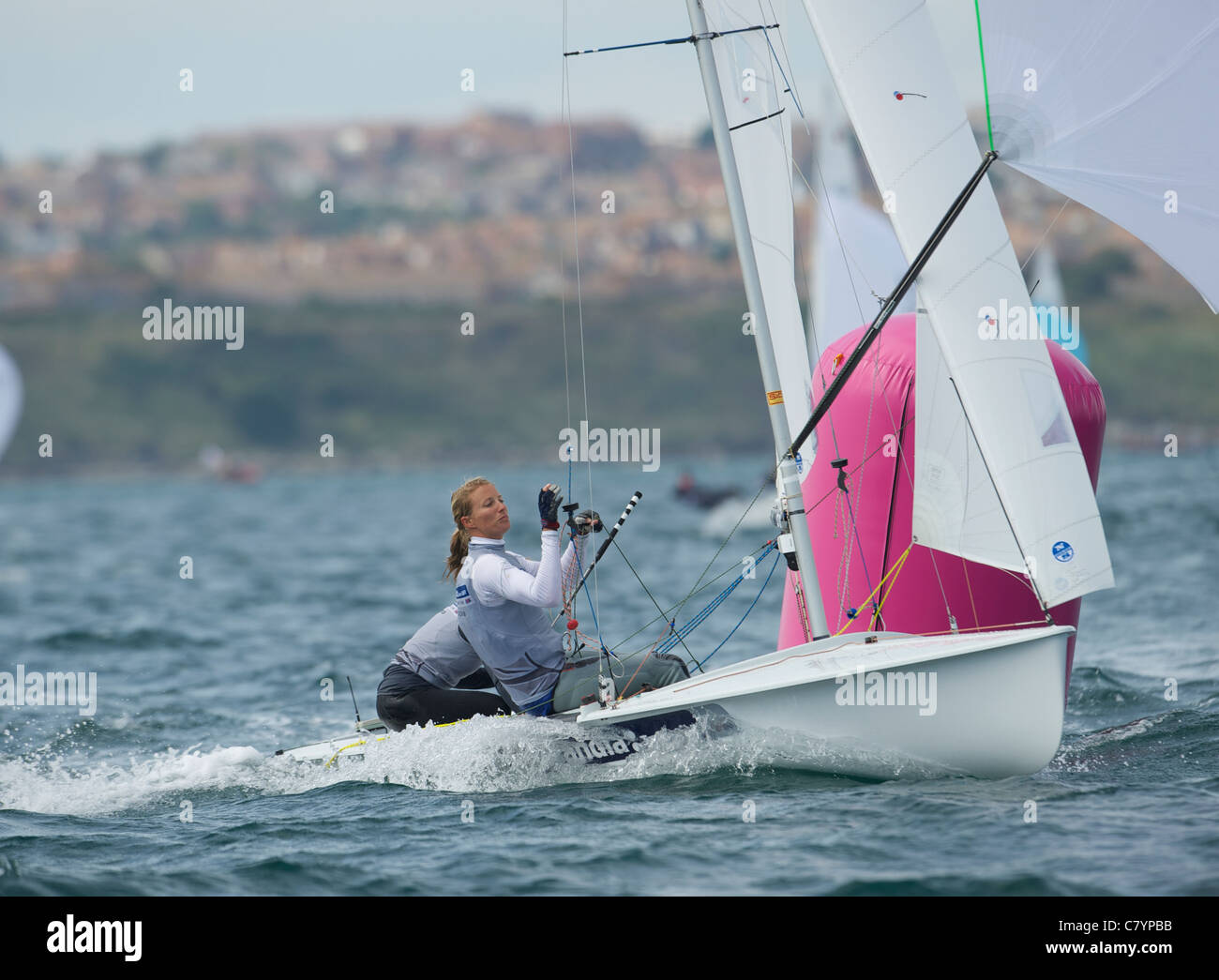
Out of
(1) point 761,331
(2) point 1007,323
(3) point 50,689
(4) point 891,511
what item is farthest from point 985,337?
(3) point 50,689

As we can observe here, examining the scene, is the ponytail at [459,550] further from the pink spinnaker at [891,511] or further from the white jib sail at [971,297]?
the white jib sail at [971,297]

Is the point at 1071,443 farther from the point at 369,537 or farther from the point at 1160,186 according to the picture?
the point at 369,537

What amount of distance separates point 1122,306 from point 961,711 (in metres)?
103

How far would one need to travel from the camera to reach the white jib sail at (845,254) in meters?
8.18

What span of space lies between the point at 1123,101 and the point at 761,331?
66.3 inches

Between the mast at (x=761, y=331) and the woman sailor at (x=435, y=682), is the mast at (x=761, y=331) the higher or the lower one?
the higher one

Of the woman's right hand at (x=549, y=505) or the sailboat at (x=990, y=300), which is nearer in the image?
the sailboat at (x=990, y=300)

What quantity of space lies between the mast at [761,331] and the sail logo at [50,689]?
4.87 meters

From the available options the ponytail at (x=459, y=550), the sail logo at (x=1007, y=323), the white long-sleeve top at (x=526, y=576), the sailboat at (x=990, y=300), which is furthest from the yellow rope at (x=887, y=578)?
the ponytail at (x=459, y=550)

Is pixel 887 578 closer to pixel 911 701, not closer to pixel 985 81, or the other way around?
pixel 911 701

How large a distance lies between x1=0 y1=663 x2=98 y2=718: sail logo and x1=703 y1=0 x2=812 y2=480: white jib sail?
4.86 m
